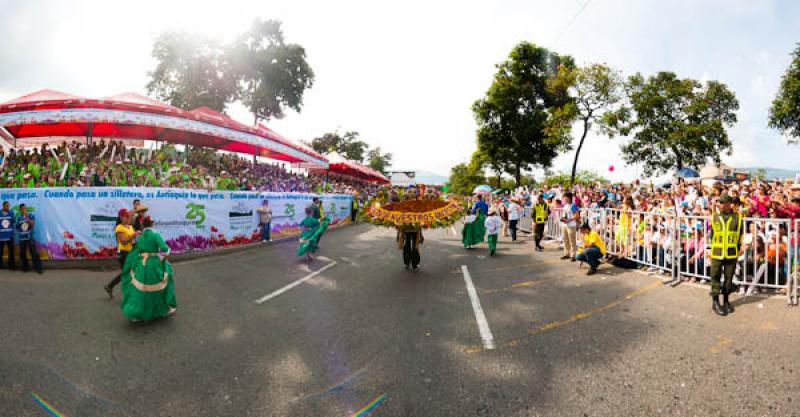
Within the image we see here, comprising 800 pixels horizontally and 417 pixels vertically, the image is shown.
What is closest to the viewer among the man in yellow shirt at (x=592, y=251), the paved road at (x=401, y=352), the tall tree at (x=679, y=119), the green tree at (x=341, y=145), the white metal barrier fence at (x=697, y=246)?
the paved road at (x=401, y=352)

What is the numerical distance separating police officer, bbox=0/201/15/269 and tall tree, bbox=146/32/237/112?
22801 mm

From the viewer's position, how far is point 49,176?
33.6 feet

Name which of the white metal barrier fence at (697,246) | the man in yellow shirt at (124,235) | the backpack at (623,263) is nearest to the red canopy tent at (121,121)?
the man in yellow shirt at (124,235)

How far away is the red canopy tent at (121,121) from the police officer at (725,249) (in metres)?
15.6

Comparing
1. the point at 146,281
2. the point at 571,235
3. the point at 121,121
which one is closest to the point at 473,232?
the point at 571,235

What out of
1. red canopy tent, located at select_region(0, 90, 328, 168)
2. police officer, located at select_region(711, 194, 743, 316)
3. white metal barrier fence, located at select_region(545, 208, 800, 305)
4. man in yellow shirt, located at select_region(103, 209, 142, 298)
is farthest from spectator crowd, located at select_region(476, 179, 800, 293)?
red canopy tent, located at select_region(0, 90, 328, 168)

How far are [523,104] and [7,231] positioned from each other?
32043 mm

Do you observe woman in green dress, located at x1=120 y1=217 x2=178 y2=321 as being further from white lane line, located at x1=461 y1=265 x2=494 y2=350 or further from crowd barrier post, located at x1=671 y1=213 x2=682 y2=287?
crowd barrier post, located at x1=671 y1=213 x2=682 y2=287

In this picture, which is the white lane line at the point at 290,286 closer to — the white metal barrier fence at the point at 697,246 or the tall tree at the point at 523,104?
the white metal barrier fence at the point at 697,246

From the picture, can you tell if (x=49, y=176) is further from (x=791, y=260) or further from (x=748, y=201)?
(x=748, y=201)

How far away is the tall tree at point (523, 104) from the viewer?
3089 centimetres

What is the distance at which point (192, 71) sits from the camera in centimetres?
2833

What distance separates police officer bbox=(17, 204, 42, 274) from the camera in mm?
8242

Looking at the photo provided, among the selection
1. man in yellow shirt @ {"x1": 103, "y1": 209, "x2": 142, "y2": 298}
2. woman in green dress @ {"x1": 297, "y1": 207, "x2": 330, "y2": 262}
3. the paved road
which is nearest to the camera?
the paved road
